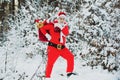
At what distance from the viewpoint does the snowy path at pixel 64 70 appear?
756cm

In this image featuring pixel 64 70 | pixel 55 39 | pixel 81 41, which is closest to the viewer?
pixel 55 39

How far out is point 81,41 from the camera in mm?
9742

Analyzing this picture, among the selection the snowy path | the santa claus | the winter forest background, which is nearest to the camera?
the santa claus

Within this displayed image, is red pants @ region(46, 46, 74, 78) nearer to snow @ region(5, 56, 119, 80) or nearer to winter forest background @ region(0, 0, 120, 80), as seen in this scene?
snow @ region(5, 56, 119, 80)

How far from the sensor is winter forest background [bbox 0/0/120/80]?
8.50 metres

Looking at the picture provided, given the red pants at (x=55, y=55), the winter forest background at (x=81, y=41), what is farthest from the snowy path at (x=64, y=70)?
the red pants at (x=55, y=55)

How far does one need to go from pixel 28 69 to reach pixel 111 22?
9.26 ft

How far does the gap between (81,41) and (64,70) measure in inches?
68.9

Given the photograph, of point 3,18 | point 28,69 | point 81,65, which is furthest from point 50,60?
point 3,18

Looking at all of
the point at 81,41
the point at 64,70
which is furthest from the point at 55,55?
Result: the point at 81,41

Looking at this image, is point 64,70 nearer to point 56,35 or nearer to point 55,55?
point 55,55

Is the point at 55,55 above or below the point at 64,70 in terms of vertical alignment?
above

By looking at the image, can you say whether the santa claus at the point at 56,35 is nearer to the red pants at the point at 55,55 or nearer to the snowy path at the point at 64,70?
the red pants at the point at 55,55

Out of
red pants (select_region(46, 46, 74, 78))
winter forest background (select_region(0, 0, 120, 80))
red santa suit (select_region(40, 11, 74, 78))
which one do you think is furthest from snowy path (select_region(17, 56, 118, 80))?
red santa suit (select_region(40, 11, 74, 78))
